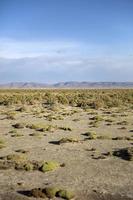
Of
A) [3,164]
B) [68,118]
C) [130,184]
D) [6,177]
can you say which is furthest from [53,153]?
[68,118]

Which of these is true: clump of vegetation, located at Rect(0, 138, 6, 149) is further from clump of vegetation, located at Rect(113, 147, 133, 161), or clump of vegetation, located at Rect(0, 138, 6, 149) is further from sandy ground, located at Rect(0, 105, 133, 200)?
clump of vegetation, located at Rect(113, 147, 133, 161)

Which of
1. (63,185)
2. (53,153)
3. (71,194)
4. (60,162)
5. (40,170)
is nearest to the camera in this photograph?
(71,194)

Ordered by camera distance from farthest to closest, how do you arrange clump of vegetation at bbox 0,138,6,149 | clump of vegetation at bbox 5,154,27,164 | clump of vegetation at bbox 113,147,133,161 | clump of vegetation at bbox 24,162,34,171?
clump of vegetation at bbox 0,138,6,149
clump of vegetation at bbox 113,147,133,161
clump of vegetation at bbox 5,154,27,164
clump of vegetation at bbox 24,162,34,171

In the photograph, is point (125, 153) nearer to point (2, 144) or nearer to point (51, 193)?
point (2, 144)

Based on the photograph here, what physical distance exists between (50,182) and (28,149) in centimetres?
743

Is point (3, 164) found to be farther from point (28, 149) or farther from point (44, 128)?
point (44, 128)

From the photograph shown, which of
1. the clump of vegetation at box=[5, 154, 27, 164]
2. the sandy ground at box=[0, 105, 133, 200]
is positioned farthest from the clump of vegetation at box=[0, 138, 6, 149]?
the clump of vegetation at box=[5, 154, 27, 164]

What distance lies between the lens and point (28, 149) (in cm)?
2300

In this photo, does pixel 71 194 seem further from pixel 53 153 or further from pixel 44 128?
pixel 44 128

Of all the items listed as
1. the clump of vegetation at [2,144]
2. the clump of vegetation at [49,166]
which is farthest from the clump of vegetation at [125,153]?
the clump of vegetation at [2,144]

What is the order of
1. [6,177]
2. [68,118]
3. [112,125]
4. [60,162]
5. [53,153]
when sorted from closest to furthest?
[6,177] < [60,162] < [53,153] < [112,125] < [68,118]

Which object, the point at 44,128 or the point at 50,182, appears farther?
the point at 44,128

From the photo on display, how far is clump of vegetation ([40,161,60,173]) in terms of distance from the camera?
57.8ft

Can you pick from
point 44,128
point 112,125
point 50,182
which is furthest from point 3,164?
point 112,125
